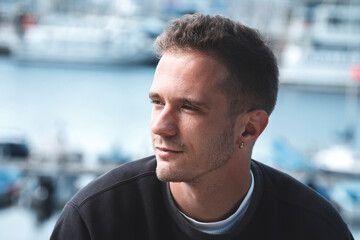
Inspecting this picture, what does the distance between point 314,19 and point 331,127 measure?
39.1 ft

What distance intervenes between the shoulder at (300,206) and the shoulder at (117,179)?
30 centimetres

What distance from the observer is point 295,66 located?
25.1 m

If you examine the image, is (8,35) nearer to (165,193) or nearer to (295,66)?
(295,66)

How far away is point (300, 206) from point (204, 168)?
0.31 meters

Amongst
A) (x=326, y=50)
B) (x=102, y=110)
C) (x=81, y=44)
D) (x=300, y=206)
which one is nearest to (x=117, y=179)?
(x=300, y=206)

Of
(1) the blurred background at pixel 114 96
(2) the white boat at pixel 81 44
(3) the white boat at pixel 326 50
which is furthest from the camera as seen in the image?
(2) the white boat at pixel 81 44

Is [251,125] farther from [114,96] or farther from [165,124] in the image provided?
[114,96]

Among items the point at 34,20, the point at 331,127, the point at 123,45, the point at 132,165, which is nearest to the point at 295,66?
the point at 331,127

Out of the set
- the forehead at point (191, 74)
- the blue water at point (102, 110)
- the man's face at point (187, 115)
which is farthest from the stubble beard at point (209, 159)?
the blue water at point (102, 110)

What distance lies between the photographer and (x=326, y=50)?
25734 mm

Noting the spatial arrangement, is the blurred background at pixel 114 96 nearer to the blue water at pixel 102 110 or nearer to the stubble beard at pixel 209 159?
the blue water at pixel 102 110

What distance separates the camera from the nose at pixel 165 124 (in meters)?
1.19

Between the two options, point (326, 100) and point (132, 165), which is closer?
point (132, 165)

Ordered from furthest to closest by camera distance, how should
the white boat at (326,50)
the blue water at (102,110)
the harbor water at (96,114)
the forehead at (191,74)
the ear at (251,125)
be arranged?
the white boat at (326,50)
the blue water at (102,110)
the harbor water at (96,114)
the ear at (251,125)
the forehead at (191,74)
